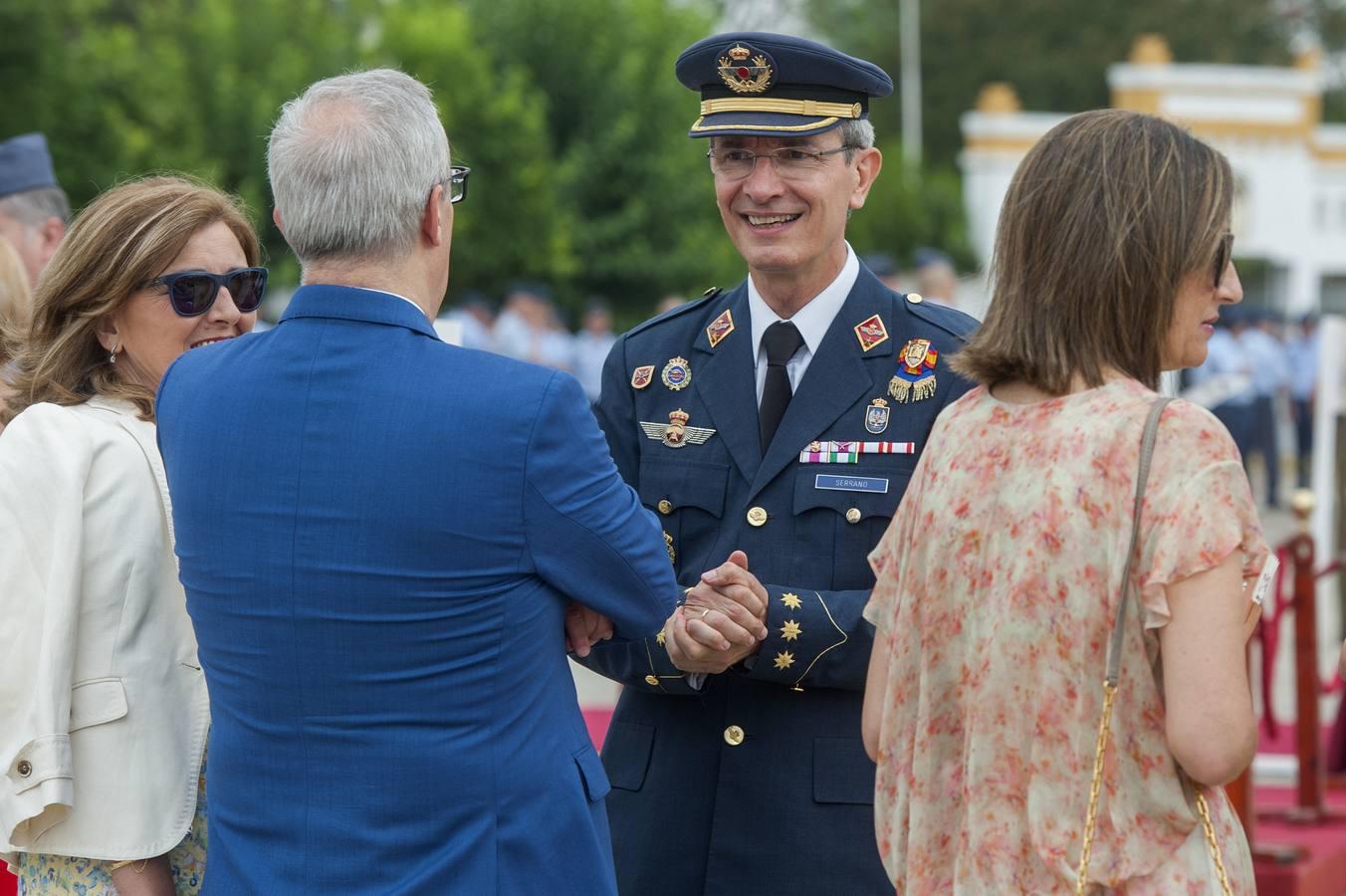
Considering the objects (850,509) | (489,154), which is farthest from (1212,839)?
(489,154)

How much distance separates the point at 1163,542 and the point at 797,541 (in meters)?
1.03

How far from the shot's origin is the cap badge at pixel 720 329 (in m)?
3.35

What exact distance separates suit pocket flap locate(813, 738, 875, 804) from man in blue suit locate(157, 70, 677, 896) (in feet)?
2.26

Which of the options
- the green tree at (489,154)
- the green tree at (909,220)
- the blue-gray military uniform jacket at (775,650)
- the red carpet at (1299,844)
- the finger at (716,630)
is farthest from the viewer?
the green tree at (909,220)

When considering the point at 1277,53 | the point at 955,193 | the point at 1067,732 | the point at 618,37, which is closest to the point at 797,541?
the point at 1067,732

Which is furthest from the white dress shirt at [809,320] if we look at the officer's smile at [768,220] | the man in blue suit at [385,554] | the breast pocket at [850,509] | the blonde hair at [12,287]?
the blonde hair at [12,287]

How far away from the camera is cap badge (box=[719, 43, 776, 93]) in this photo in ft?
10.5

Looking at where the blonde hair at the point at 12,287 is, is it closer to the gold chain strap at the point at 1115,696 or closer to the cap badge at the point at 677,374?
the cap badge at the point at 677,374

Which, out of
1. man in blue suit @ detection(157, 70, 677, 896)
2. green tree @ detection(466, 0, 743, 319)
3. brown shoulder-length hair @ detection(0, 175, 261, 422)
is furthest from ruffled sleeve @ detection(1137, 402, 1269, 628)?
green tree @ detection(466, 0, 743, 319)

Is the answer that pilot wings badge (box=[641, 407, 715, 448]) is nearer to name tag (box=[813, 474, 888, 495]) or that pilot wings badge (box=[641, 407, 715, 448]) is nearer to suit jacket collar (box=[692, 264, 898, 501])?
suit jacket collar (box=[692, 264, 898, 501])

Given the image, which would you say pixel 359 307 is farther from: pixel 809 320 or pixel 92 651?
pixel 809 320

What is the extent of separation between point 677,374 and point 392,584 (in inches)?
45.9

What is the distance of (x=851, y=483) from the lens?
3092 mm

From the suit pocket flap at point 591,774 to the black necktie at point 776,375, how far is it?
870 mm
